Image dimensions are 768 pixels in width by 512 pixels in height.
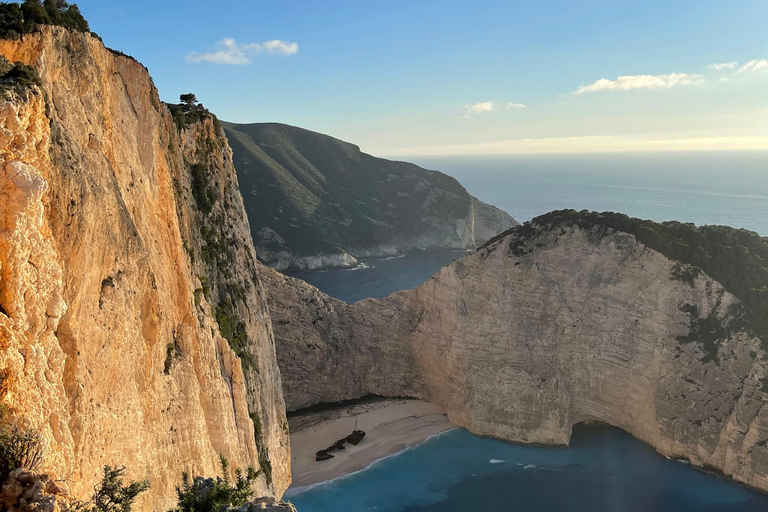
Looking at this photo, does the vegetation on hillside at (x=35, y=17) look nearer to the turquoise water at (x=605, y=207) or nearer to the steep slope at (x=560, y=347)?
the steep slope at (x=560, y=347)

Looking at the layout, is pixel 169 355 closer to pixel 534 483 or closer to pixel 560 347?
pixel 534 483

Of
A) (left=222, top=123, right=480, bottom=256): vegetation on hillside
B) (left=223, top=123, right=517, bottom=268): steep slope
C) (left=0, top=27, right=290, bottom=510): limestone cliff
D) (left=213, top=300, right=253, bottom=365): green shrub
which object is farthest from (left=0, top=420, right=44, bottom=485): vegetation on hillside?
(left=222, top=123, right=480, bottom=256): vegetation on hillside

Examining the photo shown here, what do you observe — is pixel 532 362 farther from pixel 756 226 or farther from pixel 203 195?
pixel 756 226

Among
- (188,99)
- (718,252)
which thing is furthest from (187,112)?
(718,252)

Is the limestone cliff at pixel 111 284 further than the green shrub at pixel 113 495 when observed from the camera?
No

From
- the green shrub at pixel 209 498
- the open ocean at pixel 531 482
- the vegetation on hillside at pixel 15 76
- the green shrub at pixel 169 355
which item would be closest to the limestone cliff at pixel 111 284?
the green shrub at pixel 169 355
